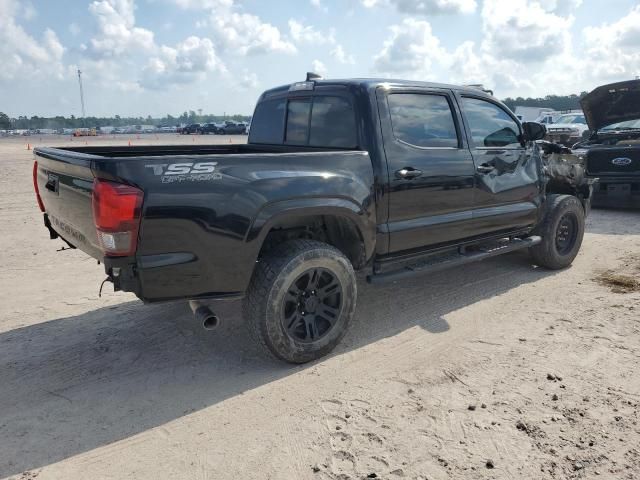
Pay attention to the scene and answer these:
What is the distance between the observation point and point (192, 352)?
Result: 390 centimetres

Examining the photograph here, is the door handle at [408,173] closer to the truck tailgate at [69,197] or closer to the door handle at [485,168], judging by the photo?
the door handle at [485,168]

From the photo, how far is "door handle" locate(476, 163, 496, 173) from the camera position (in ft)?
15.5

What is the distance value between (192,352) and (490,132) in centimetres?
340

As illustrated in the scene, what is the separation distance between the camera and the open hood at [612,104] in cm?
895

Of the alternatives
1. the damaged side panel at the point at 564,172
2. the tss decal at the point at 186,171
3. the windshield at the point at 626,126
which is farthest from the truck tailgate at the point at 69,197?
the windshield at the point at 626,126

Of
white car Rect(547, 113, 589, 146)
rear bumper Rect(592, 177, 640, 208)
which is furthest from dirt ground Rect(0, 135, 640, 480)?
white car Rect(547, 113, 589, 146)

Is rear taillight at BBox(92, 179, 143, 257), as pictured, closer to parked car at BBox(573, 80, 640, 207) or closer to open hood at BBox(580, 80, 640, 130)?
parked car at BBox(573, 80, 640, 207)

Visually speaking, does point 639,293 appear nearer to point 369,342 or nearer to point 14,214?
point 369,342

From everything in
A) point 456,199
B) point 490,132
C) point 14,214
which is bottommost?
point 14,214

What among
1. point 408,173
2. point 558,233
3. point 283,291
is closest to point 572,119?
point 558,233

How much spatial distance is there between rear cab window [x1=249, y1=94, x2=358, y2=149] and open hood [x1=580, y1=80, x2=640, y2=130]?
7031 mm

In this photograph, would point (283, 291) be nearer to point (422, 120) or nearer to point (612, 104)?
point (422, 120)

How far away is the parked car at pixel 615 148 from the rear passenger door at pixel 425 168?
6.04 metres

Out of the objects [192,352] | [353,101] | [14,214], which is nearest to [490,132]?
[353,101]
